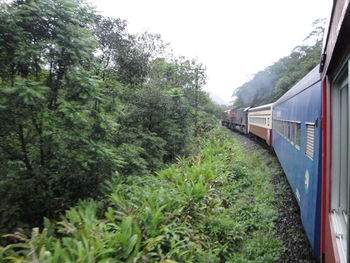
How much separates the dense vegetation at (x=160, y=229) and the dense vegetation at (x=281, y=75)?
19.5 m

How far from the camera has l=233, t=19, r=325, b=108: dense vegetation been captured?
24.2 metres

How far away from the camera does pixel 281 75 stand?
3198 centimetres

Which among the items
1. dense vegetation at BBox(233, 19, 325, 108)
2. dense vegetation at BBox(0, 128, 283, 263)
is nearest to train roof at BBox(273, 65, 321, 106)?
dense vegetation at BBox(0, 128, 283, 263)

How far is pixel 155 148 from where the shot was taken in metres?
8.66

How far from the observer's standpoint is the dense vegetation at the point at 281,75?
79.3 ft

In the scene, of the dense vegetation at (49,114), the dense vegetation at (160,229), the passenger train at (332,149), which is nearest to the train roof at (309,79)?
the passenger train at (332,149)

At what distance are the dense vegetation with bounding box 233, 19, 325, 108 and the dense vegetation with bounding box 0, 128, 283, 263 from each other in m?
19.5

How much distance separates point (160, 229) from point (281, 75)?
32072 millimetres

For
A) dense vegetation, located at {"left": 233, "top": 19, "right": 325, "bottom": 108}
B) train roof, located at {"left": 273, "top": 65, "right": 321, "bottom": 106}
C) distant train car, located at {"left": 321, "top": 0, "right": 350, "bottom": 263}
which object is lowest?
distant train car, located at {"left": 321, "top": 0, "right": 350, "bottom": 263}

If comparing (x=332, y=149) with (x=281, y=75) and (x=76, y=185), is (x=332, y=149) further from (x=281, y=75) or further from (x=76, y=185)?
(x=281, y=75)

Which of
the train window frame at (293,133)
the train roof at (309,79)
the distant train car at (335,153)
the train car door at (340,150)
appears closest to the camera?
the distant train car at (335,153)

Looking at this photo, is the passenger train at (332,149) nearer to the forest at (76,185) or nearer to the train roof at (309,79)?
the train roof at (309,79)

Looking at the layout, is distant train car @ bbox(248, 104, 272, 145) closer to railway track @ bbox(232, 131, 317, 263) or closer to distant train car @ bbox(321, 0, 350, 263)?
railway track @ bbox(232, 131, 317, 263)

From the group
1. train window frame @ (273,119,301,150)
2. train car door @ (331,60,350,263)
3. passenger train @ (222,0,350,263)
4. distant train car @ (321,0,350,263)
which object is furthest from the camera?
train window frame @ (273,119,301,150)
